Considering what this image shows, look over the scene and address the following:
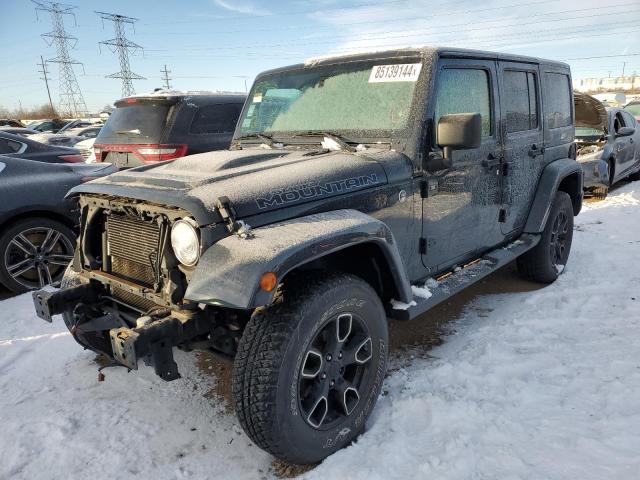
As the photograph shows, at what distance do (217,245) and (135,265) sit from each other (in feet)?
2.35

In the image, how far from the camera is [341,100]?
3.26 meters

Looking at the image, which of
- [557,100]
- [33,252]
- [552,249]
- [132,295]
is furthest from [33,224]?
[557,100]

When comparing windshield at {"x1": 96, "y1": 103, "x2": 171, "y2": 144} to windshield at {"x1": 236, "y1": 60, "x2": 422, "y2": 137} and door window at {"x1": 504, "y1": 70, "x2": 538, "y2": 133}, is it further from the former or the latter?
door window at {"x1": 504, "y1": 70, "x2": 538, "y2": 133}

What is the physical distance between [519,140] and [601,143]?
19.9 ft

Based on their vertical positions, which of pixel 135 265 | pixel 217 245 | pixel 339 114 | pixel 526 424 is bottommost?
pixel 526 424

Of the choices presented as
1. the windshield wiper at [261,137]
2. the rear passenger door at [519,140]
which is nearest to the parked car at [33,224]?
the windshield wiper at [261,137]

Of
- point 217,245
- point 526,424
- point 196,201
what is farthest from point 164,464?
point 526,424

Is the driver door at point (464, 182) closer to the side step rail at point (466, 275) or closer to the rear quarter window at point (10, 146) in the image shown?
the side step rail at point (466, 275)

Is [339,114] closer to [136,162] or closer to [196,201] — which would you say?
[196,201]

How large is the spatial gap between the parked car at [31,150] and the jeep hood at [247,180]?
3357 mm

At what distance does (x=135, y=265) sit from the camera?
2.59 meters

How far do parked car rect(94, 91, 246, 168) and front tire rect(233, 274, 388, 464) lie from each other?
4.20m

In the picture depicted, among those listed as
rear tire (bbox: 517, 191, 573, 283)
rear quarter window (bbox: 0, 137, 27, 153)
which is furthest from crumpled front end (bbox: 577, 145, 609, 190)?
rear quarter window (bbox: 0, 137, 27, 153)

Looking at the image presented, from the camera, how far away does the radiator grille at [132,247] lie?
2469mm
